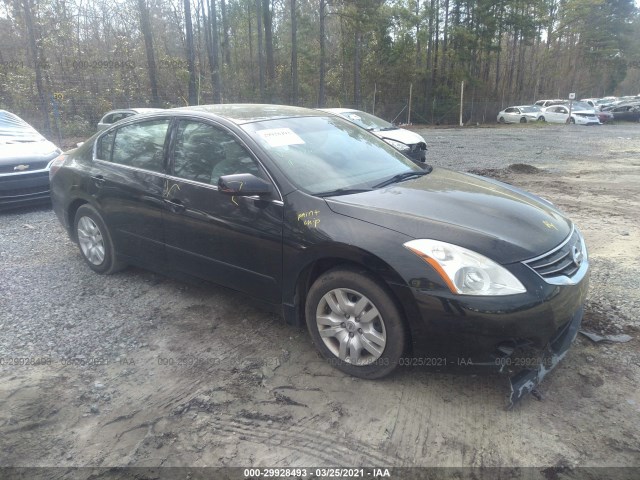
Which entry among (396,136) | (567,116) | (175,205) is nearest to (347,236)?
(175,205)

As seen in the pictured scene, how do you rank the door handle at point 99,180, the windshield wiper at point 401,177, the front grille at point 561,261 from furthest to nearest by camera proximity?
the door handle at point 99,180 < the windshield wiper at point 401,177 < the front grille at point 561,261

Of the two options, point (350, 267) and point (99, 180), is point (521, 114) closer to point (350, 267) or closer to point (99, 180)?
point (99, 180)

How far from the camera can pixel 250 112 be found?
4.12m

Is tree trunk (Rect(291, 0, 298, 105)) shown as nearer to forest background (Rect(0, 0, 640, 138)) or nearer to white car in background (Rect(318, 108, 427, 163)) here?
forest background (Rect(0, 0, 640, 138))

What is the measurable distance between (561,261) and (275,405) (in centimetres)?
191

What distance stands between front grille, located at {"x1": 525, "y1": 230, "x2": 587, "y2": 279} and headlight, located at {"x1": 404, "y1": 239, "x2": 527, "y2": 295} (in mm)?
206

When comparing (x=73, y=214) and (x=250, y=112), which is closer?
(x=250, y=112)

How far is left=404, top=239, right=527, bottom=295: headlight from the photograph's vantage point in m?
2.65

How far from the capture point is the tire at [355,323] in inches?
113

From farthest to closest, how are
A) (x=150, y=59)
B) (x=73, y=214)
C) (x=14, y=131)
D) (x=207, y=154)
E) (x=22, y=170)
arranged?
(x=150, y=59) → (x=14, y=131) → (x=22, y=170) → (x=73, y=214) → (x=207, y=154)

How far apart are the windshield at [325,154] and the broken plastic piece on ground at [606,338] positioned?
1.77m

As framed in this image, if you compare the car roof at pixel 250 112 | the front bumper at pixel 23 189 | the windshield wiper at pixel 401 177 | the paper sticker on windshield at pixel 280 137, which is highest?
the car roof at pixel 250 112

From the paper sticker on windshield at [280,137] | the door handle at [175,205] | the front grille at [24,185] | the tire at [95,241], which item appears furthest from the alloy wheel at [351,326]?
the front grille at [24,185]

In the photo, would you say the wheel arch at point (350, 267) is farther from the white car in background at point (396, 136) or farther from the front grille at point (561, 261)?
the white car in background at point (396, 136)
